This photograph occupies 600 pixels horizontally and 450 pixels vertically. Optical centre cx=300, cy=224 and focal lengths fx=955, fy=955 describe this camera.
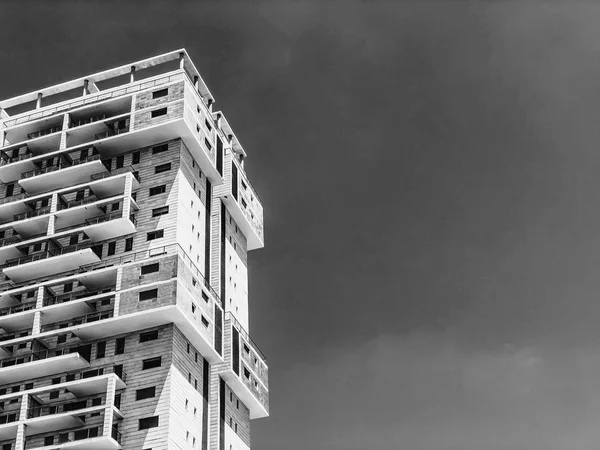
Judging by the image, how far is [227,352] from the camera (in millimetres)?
79938

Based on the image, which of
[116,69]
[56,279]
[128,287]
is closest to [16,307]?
[56,279]

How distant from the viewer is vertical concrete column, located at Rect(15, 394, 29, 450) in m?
70.0

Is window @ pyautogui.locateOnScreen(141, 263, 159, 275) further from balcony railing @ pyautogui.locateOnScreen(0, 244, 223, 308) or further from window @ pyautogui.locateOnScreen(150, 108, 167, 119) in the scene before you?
window @ pyautogui.locateOnScreen(150, 108, 167, 119)

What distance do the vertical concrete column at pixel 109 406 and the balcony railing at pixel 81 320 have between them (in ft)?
20.4

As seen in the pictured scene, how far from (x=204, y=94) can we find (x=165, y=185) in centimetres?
1494

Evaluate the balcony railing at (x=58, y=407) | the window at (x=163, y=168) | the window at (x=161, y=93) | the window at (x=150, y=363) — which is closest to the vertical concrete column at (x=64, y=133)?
the window at (x=161, y=93)

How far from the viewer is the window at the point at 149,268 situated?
2958 inches

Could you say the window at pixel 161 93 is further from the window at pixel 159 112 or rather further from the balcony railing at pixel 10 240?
the balcony railing at pixel 10 240

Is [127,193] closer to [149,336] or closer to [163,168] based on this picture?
[163,168]

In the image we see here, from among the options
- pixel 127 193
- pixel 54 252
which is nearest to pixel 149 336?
pixel 127 193

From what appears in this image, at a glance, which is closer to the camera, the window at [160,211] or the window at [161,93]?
the window at [160,211]

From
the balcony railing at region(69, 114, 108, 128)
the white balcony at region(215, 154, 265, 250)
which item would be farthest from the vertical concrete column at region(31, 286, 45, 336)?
the white balcony at region(215, 154, 265, 250)

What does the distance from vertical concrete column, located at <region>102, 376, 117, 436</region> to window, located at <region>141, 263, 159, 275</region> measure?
9144 mm

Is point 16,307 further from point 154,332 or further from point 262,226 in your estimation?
point 262,226
